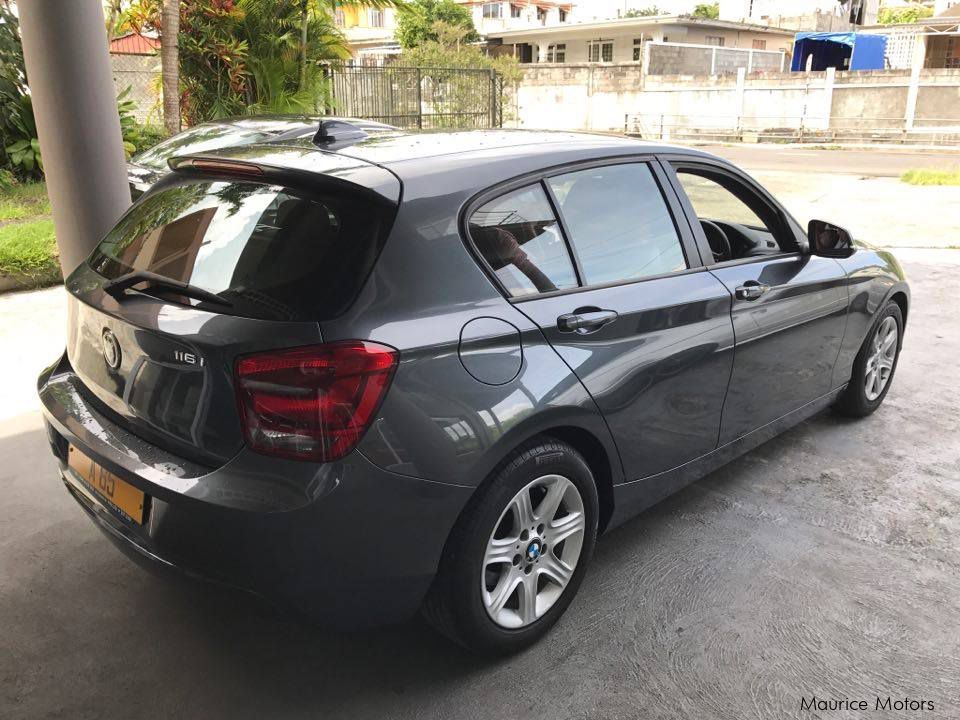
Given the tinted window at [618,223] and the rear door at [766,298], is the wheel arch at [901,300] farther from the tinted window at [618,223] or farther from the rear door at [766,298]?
the tinted window at [618,223]

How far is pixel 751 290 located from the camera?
3441mm

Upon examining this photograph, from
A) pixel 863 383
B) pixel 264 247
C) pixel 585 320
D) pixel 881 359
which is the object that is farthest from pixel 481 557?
pixel 881 359

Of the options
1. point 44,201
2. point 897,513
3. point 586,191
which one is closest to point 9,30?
point 44,201

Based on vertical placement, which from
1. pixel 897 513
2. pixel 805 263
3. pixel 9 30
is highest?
pixel 9 30

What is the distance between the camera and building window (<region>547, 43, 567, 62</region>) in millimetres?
49447

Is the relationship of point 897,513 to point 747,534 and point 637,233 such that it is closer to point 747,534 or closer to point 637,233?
point 747,534

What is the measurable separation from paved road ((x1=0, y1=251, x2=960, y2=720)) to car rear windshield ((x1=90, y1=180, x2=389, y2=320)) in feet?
2.25

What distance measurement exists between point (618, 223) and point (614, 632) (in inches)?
56.7

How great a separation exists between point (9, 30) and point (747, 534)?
12.9 meters

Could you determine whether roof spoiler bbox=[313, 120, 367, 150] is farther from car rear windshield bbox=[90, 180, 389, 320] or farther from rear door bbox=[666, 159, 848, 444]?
rear door bbox=[666, 159, 848, 444]

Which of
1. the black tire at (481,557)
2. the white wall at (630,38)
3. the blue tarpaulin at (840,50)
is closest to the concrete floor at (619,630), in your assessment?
the black tire at (481,557)

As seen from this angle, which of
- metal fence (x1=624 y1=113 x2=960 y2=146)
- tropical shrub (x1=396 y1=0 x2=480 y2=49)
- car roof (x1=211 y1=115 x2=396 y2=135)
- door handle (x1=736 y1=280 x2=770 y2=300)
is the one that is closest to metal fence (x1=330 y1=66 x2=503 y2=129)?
car roof (x1=211 y1=115 x2=396 y2=135)

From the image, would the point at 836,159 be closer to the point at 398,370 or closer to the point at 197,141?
the point at 197,141

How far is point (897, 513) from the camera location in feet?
12.2
